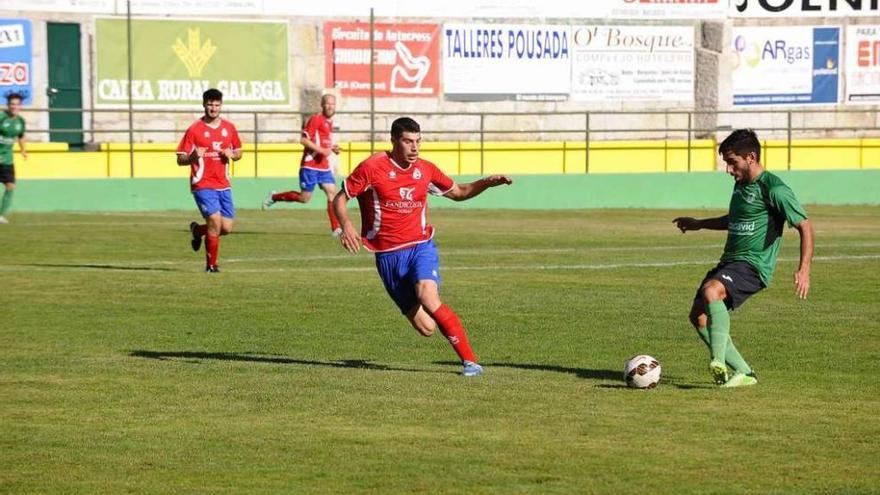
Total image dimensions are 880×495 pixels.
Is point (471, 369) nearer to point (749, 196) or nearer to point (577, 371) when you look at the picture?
point (577, 371)

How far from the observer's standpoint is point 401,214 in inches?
453

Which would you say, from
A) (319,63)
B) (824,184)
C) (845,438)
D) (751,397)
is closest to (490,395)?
(751,397)

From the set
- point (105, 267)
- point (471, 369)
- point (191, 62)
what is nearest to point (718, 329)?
point (471, 369)

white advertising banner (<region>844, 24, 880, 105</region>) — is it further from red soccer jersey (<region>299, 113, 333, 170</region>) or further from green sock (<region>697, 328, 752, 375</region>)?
green sock (<region>697, 328, 752, 375</region>)

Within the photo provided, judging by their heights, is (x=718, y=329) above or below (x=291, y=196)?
below

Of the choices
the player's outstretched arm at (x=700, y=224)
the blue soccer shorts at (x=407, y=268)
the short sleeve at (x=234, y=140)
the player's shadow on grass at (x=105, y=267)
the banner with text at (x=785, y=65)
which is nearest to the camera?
the player's outstretched arm at (x=700, y=224)

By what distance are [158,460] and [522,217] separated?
74.0 ft

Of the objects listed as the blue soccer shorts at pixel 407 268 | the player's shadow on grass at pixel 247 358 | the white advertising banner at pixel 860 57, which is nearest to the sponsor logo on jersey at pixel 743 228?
the blue soccer shorts at pixel 407 268

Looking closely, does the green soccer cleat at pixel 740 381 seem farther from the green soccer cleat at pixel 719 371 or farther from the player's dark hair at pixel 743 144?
the player's dark hair at pixel 743 144

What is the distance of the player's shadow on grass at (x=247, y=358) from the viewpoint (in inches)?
460

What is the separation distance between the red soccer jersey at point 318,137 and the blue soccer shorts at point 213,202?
231 inches

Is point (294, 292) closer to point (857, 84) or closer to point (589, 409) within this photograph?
point (589, 409)

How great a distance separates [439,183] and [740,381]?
8.71 feet

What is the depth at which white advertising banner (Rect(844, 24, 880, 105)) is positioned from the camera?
44.0 meters
